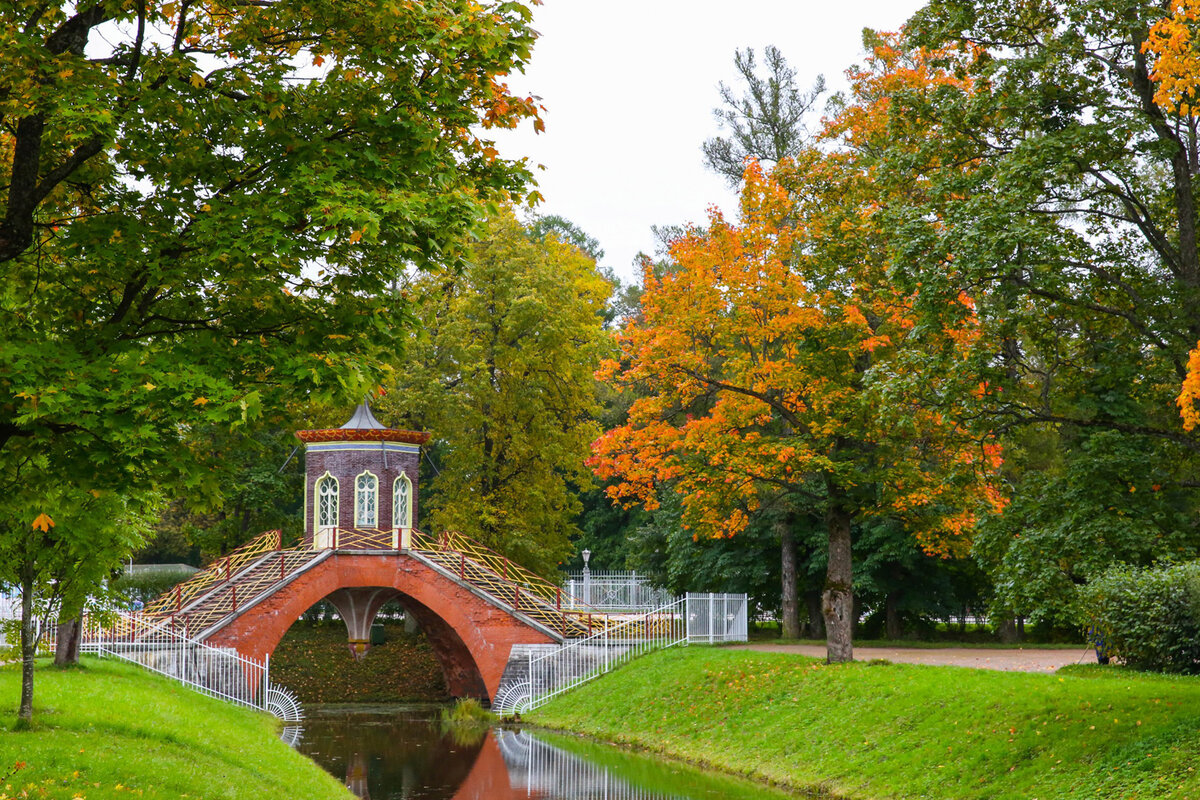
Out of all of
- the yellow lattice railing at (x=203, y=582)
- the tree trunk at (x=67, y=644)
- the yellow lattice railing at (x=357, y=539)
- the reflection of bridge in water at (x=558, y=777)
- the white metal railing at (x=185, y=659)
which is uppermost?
the yellow lattice railing at (x=357, y=539)

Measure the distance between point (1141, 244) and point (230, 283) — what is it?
36.8 feet

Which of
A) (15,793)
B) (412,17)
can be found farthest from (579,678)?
(412,17)

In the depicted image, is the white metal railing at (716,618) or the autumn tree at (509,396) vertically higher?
the autumn tree at (509,396)

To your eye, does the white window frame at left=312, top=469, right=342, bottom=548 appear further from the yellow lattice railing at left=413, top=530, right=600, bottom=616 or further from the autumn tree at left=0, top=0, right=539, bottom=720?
the autumn tree at left=0, top=0, right=539, bottom=720

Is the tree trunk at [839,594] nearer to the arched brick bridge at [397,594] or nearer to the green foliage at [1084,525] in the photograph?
the green foliage at [1084,525]

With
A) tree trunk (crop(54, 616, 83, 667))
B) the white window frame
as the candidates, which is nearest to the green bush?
tree trunk (crop(54, 616, 83, 667))

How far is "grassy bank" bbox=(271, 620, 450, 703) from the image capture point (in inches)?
1288

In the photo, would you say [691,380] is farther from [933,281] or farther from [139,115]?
[139,115]

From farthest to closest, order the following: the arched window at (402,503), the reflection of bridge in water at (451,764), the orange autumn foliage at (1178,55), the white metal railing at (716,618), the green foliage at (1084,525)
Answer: the arched window at (402,503)
the white metal railing at (716,618)
the reflection of bridge in water at (451,764)
the green foliage at (1084,525)
the orange autumn foliage at (1178,55)

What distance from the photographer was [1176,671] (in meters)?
16.4

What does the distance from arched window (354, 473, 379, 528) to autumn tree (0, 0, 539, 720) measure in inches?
819

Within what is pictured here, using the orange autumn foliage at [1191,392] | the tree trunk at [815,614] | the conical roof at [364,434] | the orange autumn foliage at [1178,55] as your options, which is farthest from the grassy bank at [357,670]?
the orange autumn foliage at [1178,55]

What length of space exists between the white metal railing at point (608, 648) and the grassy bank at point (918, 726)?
2717mm

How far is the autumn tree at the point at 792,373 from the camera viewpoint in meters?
19.7
